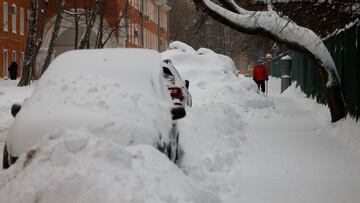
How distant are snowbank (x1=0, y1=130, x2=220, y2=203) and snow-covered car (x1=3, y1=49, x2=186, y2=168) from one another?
0.63 meters

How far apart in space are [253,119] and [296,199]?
9280 millimetres

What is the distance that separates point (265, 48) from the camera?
18.1 metres

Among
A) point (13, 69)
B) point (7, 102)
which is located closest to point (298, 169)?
point (7, 102)

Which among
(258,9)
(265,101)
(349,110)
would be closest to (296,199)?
(349,110)

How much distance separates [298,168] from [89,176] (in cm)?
456

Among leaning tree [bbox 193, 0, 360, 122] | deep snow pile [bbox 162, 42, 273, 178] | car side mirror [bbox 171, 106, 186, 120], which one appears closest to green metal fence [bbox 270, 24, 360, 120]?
leaning tree [bbox 193, 0, 360, 122]

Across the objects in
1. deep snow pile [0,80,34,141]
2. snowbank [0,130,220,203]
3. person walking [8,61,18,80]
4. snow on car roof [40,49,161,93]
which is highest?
snow on car roof [40,49,161,93]

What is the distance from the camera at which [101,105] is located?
19.9 ft

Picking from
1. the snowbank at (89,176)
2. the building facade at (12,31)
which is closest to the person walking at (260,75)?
the snowbank at (89,176)

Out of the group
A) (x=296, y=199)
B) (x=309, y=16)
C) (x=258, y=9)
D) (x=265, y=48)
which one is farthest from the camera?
(x=265, y=48)

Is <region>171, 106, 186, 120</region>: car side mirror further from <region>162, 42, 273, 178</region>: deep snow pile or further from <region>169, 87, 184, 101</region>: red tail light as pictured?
<region>169, 87, 184, 101</region>: red tail light

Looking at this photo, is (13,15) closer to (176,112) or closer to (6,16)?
(6,16)

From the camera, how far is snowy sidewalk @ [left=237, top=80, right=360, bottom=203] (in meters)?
6.90

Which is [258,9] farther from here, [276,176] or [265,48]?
[276,176]
